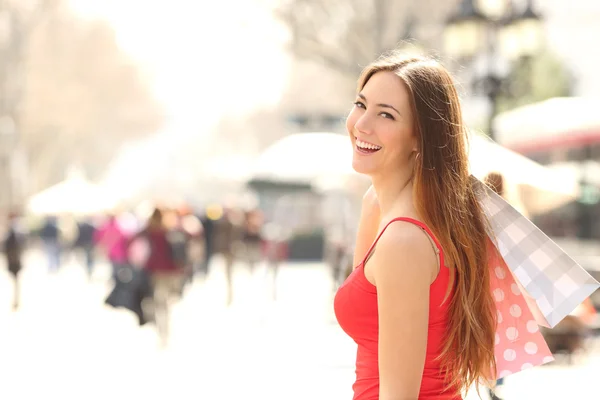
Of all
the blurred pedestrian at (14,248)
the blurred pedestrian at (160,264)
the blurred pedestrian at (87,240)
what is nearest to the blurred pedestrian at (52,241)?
the blurred pedestrian at (87,240)

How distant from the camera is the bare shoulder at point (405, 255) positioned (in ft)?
7.87

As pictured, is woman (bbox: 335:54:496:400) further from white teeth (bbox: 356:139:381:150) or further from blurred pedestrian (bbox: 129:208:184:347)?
blurred pedestrian (bbox: 129:208:184:347)

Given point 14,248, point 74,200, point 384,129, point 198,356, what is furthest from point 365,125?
point 74,200

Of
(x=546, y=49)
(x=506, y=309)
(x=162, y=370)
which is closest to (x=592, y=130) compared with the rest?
(x=162, y=370)

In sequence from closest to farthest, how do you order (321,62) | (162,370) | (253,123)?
(162,370), (321,62), (253,123)

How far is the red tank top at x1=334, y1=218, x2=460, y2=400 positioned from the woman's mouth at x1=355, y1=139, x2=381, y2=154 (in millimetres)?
231

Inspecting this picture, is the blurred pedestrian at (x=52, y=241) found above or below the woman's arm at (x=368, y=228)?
below

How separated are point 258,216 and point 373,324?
19.4 meters

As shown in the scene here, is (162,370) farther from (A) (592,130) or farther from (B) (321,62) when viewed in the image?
(B) (321,62)

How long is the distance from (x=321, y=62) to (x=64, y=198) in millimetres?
8401

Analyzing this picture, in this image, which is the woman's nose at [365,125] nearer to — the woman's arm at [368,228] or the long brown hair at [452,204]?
the long brown hair at [452,204]

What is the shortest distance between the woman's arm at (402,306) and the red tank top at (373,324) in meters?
0.07

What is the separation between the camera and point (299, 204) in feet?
123

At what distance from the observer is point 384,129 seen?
8.59ft
